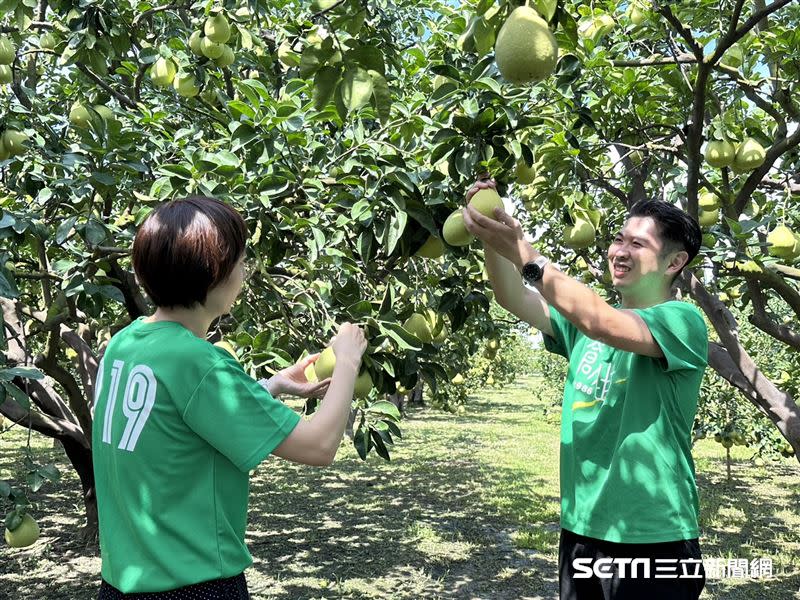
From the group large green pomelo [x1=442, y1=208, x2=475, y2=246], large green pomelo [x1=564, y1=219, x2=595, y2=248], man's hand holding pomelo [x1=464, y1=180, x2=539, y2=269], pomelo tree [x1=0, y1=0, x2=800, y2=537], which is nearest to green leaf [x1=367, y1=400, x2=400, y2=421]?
pomelo tree [x1=0, y1=0, x2=800, y2=537]

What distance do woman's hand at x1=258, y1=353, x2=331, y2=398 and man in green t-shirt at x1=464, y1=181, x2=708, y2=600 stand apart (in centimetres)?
49

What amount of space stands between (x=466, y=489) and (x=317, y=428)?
764 centimetres

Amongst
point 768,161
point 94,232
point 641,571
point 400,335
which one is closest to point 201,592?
point 400,335

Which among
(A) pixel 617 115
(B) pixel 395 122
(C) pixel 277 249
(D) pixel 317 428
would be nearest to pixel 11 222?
(C) pixel 277 249

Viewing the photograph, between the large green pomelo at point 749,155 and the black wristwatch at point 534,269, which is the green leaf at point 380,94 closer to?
the black wristwatch at point 534,269

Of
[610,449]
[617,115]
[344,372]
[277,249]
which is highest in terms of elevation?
[617,115]

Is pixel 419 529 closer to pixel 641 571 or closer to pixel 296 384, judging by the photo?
pixel 641 571

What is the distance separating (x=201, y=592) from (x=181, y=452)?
0.82ft

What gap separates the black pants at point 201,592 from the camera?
4.14 feet

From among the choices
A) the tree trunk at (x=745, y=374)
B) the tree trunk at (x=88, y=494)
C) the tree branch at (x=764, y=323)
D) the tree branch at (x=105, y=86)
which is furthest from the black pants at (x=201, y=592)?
the tree trunk at (x=88, y=494)

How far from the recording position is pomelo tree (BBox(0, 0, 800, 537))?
1.81 metres

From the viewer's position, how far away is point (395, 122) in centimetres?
222

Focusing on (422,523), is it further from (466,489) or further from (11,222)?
(11,222)

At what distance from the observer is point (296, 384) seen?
5.49 feet
